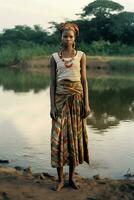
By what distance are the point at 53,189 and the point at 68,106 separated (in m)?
0.85

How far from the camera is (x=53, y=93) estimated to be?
17.0 ft

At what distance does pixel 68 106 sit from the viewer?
17.0ft

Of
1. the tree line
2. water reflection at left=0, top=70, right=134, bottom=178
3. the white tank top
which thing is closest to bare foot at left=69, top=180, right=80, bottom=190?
the white tank top

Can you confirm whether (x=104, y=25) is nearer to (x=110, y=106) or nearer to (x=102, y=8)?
(x=102, y=8)

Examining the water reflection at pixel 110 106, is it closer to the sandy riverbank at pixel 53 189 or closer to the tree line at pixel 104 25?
the sandy riverbank at pixel 53 189

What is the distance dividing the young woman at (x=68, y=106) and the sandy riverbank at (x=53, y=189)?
0.14 metres

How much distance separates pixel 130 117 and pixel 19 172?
6106 millimetres

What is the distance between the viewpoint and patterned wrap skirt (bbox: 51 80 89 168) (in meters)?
5.10

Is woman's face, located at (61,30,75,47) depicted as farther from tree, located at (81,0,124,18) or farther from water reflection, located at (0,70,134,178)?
tree, located at (81,0,124,18)

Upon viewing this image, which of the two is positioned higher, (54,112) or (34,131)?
(54,112)

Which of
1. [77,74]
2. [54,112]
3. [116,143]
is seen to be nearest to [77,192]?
[54,112]

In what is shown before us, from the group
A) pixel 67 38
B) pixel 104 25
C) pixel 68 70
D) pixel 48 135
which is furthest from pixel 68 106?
pixel 104 25

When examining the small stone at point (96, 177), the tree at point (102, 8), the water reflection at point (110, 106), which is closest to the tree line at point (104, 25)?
the tree at point (102, 8)

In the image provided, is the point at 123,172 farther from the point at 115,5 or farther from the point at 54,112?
the point at 115,5
